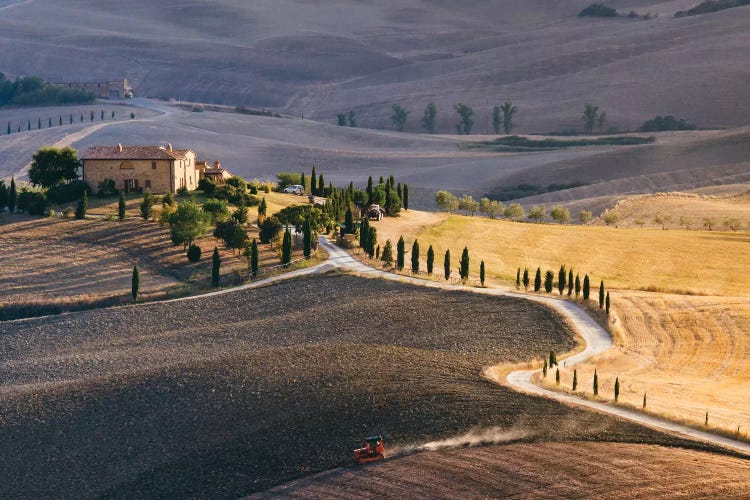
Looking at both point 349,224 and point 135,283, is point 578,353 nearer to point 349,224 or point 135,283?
point 135,283

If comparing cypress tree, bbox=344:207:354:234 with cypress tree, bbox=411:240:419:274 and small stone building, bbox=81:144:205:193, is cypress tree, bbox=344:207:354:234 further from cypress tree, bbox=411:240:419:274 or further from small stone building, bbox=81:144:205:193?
small stone building, bbox=81:144:205:193

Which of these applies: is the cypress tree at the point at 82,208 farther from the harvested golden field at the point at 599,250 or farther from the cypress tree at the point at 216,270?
the harvested golden field at the point at 599,250

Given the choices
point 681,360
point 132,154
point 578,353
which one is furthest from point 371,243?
point 681,360

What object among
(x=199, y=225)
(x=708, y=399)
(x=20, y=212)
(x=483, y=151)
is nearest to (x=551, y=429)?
(x=708, y=399)

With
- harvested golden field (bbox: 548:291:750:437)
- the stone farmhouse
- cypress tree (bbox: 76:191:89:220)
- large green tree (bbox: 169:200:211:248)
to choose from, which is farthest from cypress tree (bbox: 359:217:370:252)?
cypress tree (bbox: 76:191:89:220)

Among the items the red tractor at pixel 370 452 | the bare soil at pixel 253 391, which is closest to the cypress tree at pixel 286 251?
the bare soil at pixel 253 391

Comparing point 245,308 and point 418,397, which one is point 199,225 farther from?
point 418,397
